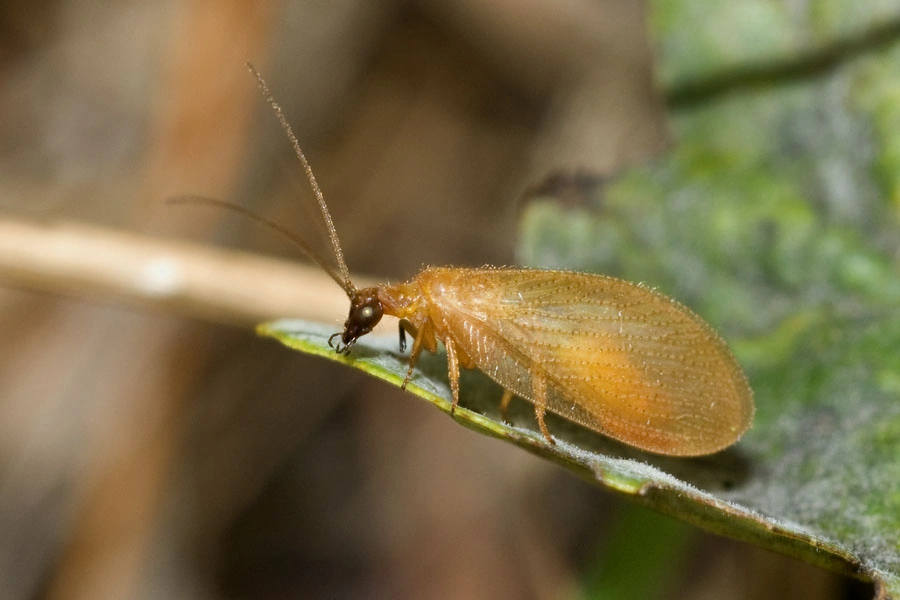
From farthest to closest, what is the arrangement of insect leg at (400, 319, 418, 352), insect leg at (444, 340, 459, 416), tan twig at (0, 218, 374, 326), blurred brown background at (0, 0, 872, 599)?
1. blurred brown background at (0, 0, 872, 599)
2. tan twig at (0, 218, 374, 326)
3. insect leg at (400, 319, 418, 352)
4. insect leg at (444, 340, 459, 416)

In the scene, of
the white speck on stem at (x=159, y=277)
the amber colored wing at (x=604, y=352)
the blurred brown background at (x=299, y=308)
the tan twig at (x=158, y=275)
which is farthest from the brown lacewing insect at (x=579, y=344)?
the blurred brown background at (x=299, y=308)

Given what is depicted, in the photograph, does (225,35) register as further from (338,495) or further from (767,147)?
(767,147)

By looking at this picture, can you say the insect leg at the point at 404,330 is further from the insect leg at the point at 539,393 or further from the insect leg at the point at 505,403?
the insect leg at the point at 539,393

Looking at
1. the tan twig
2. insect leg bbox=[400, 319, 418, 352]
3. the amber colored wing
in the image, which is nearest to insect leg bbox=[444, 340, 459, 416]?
the amber colored wing

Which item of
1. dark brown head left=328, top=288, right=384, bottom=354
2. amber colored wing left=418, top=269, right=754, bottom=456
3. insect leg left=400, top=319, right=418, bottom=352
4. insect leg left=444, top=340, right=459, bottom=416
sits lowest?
amber colored wing left=418, top=269, right=754, bottom=456

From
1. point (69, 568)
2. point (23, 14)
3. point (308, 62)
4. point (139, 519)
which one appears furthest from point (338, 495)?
point (23, 14)

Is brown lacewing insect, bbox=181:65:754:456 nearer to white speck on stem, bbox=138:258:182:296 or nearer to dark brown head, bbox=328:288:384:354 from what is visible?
dark brown head, bbox=328:288:384:354
